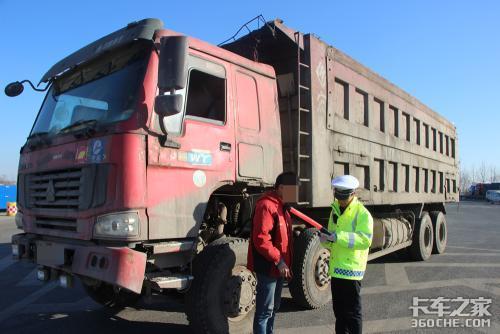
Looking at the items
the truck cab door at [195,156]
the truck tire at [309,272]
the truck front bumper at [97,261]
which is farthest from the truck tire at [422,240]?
the truck front bumper at [97,261]

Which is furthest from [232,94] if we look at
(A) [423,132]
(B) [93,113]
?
(A) [423,132]

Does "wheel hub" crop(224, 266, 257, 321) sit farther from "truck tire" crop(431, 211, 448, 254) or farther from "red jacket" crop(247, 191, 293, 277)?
"truck tire" crop(431, 211, 448, 254)

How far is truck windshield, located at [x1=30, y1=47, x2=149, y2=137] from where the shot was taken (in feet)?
12.9

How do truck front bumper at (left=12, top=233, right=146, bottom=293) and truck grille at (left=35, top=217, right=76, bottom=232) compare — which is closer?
truck front bumper at (left=12, top=233, right=146, bottom=293)

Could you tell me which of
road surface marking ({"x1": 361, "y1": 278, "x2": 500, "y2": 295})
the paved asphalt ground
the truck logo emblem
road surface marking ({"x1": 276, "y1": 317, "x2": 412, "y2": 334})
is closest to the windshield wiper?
the truck logo emblem

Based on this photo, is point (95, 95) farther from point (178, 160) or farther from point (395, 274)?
point (395, 274)

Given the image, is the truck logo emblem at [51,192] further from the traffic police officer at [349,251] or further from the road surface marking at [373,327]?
the road surface marking at [373,327]

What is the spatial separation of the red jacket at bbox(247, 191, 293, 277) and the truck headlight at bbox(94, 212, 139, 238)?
1.02m

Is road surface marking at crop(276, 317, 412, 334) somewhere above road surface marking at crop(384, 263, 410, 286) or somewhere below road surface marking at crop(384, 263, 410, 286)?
above

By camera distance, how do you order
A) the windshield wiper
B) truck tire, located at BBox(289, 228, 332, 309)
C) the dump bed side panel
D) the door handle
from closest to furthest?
1. the windshield wiper
2. the door handle
3. truck tire, located at BBox(289, 228, 332, 309)
4. the dump bed side panel

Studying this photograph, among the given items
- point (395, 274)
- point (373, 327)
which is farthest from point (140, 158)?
point (395, 274)

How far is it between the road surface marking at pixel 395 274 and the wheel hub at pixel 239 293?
3.68m

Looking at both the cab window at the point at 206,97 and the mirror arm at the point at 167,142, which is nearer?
the mirror arm at the point at 167,142

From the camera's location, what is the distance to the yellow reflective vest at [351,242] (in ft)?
11.9
